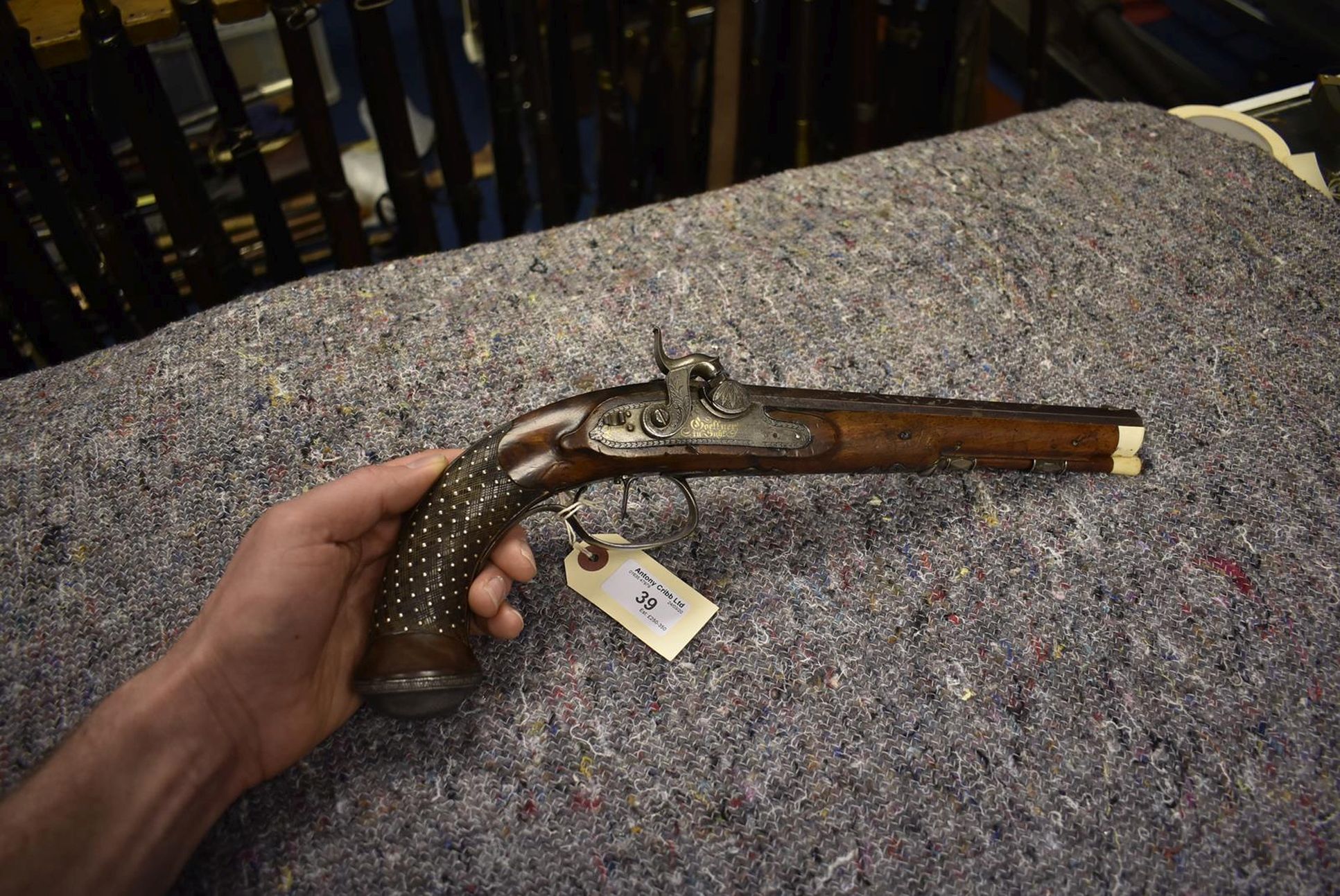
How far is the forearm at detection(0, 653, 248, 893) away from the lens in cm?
145

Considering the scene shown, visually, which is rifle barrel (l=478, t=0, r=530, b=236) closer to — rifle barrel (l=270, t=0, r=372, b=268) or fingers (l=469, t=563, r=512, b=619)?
rifle barrel (l=270, t=0, r=372, b=268)

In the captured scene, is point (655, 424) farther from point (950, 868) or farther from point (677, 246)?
point (677, 246)

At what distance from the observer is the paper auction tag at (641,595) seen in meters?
2.08

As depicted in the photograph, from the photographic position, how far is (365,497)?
1.78 meters

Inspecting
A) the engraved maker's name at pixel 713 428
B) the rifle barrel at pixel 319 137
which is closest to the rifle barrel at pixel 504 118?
the rifle barrel at pixel 319 137

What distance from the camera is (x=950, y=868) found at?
1786 millimetres

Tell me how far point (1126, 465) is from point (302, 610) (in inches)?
76.5

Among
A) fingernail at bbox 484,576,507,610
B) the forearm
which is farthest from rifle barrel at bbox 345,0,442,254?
the forearm

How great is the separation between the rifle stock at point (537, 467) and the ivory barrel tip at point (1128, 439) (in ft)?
2.52

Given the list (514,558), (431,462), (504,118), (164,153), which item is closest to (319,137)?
(164,153)

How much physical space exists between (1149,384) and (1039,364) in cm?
30

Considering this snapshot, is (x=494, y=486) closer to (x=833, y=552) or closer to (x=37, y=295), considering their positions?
(x=833, y=552)

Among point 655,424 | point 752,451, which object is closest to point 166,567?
point 655,424

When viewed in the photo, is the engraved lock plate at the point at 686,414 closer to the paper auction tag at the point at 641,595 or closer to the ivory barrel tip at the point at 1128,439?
the paper auction tag at the point at 641,595
